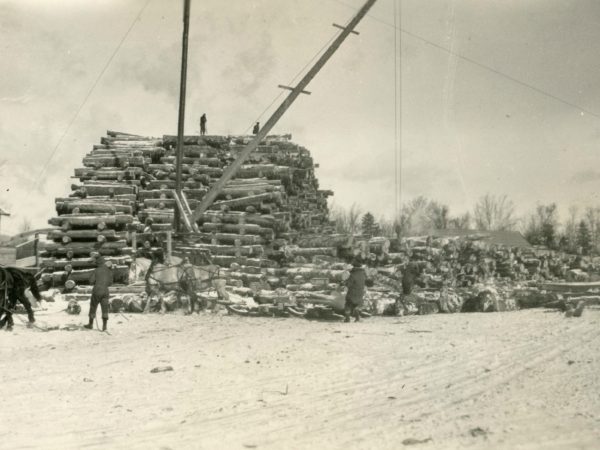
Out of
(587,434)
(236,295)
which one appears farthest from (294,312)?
(587,434)

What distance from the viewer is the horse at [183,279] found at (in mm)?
16672

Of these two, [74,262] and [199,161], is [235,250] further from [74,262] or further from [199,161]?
[199,161]

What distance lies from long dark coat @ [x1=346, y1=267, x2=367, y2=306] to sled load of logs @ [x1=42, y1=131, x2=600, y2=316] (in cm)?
97

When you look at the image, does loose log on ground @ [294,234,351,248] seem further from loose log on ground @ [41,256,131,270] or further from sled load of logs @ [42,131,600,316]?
loose log on ground @ [41,256,131,270]

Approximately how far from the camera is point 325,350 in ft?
33.3

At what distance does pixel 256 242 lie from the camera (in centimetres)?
2005

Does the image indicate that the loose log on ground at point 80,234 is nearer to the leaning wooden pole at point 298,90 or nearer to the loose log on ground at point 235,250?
the leaning wooden pole at point 298,90

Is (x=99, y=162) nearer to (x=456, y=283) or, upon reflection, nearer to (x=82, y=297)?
(x=82, y=297)

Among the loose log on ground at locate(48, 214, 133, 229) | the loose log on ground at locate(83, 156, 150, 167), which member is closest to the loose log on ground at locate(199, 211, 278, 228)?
the loose log on ground at locate(48, 214, 133, 229)

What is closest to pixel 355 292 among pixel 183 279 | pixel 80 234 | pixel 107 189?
pixel 183 279

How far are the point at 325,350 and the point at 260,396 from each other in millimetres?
3066

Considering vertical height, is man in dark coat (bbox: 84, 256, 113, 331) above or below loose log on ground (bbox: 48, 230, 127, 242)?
below

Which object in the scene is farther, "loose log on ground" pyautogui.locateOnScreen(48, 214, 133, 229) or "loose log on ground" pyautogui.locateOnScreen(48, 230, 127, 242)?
"loose log on ground" pyautogui.locateOnScreen(48, 214, 133, 229)

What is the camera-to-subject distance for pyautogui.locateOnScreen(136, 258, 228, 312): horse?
16672mm
